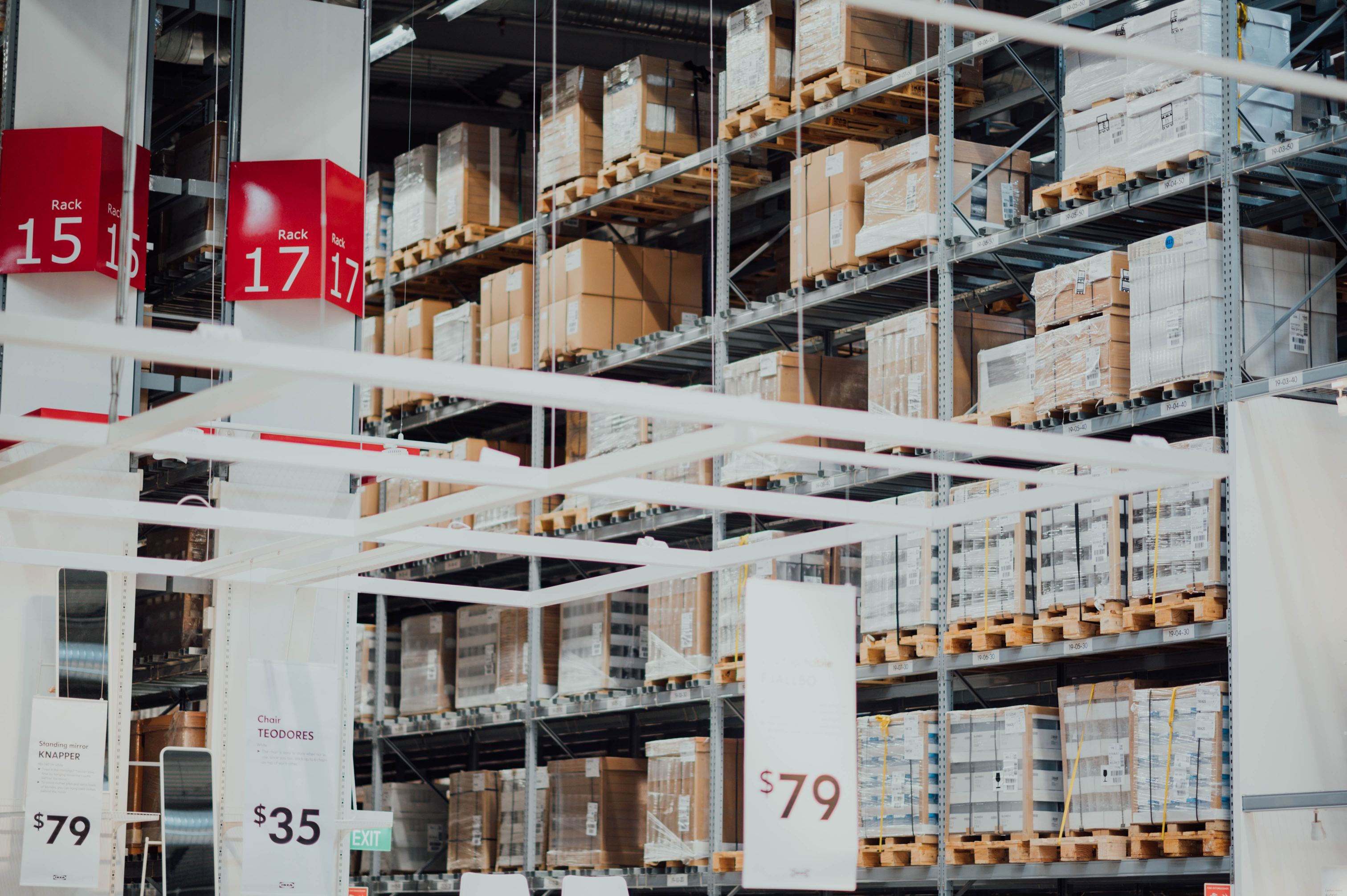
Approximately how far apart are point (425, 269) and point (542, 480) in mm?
8809

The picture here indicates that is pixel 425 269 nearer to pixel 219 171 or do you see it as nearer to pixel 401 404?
pixel 401 404

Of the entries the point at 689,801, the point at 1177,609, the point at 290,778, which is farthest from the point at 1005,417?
the point at 290,778

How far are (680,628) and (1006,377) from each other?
10.1 ft

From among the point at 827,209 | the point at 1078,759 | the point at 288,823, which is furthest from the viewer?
the point at 827,209

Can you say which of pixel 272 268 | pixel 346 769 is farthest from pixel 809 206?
pixel 346 769

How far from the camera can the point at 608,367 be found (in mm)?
12539

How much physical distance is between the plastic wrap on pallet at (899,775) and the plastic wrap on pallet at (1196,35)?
3461 mm

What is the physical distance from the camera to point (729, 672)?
36.9 feet

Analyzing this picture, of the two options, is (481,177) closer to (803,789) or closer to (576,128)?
(576,128)

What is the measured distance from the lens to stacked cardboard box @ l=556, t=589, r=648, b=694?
12.5m

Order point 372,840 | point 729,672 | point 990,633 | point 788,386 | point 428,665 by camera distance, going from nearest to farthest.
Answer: point 990,633, point 372,840, point 788,386, point 729,672, point 428,665

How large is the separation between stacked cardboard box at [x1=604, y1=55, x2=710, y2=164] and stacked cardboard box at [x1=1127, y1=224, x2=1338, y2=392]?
14.0 ft

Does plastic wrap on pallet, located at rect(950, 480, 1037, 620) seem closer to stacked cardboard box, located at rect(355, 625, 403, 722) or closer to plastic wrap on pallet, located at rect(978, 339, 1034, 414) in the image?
plastic wrap on pallet, located at rect(978, 339, 1034, 414)

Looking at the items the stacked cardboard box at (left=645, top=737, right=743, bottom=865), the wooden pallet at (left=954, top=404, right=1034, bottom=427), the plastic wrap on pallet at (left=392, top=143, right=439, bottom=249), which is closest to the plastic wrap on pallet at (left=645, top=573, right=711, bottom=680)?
the stacked cardboard box at (left=645, top=737, right=743, bottom=865)
